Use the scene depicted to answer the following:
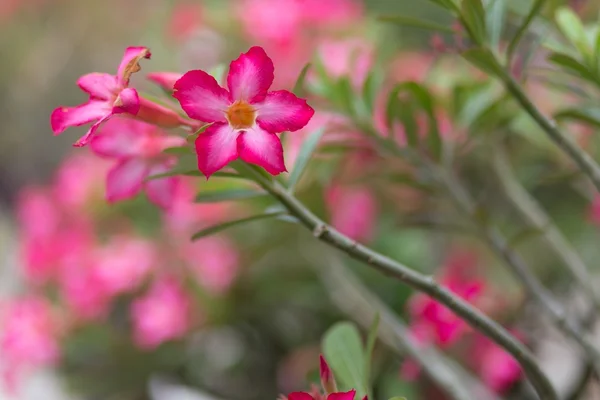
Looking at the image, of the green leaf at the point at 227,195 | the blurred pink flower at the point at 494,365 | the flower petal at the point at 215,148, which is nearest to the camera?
the flower petal at the point at 215,148

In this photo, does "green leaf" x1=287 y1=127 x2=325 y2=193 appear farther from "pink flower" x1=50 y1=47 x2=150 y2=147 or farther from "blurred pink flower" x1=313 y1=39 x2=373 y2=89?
"blurred pink flower" x1=313 y1=39 x2=373 y2=89

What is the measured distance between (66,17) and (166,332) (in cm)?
180

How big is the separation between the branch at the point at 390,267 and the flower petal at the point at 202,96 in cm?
5

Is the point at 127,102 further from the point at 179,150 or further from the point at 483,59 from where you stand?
the point at 483,59

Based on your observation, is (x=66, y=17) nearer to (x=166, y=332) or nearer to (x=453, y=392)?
(x=166, y=332)

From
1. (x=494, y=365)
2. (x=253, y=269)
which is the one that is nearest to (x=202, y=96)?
(x=494, y=365)

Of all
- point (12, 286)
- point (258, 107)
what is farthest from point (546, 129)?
point (12, 286)

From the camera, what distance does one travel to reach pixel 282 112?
34 cm

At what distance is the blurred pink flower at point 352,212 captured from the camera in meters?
0.93

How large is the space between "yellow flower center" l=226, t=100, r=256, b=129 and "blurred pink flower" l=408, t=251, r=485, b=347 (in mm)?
238

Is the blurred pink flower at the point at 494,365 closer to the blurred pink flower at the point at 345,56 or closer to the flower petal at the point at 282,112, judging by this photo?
the blurred pink flower at the point at 345,56

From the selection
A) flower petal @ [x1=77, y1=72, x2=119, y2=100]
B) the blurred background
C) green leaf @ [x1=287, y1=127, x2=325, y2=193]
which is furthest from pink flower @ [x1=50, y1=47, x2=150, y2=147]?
the blurred background

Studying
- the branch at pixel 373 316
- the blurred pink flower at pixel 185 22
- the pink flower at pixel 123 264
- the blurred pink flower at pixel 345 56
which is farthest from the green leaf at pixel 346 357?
the blurred pink flower at pixel 185 22

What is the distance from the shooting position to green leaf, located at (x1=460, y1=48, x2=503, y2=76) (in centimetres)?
41
